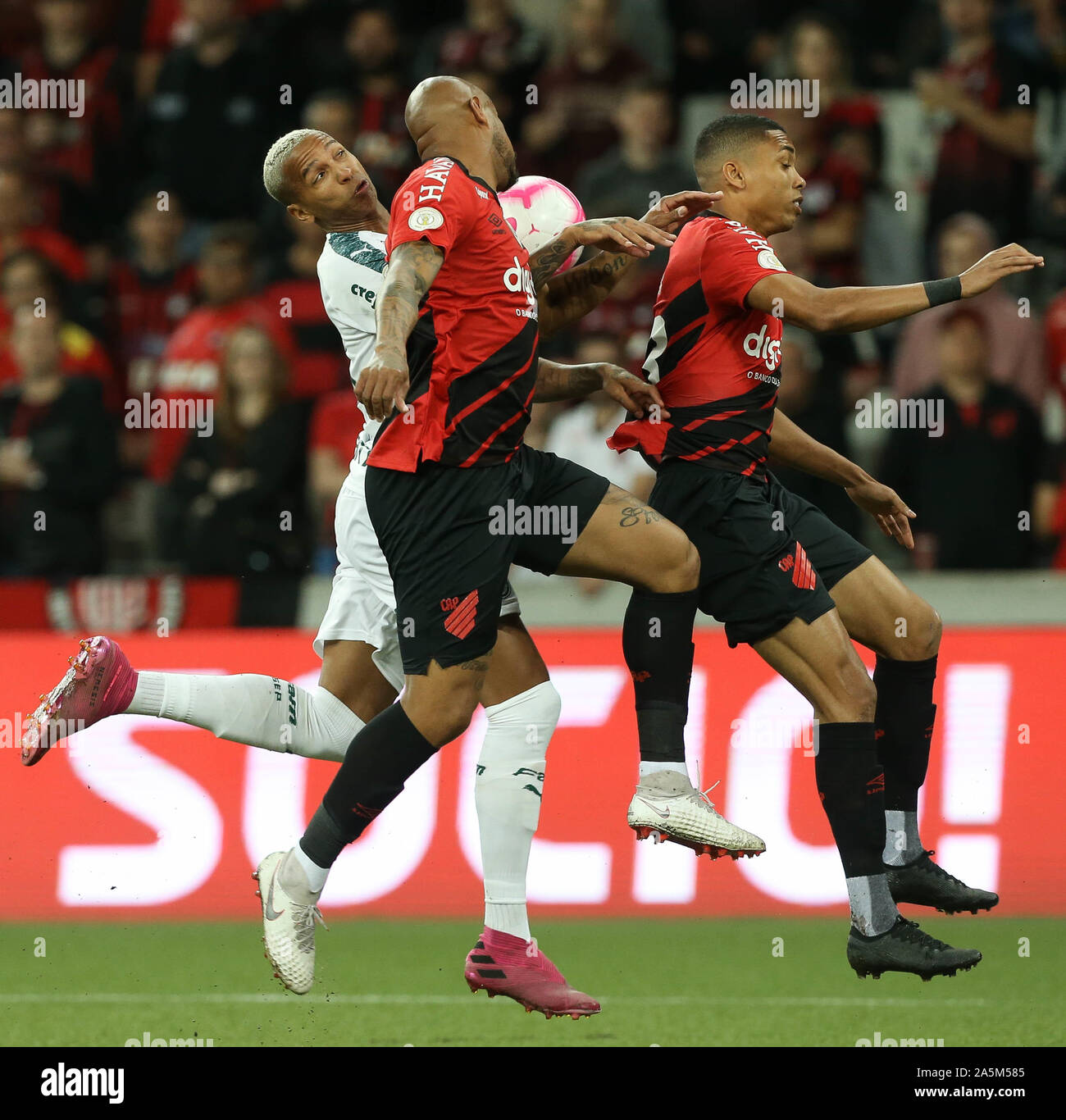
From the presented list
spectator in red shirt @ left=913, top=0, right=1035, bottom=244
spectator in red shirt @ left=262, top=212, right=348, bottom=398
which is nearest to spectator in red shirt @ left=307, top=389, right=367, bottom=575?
spectator in red shirt @ left=262, top=212, right=348, bottom=398

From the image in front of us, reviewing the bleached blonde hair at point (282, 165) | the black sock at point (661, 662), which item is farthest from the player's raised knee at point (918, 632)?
the bleached blonde hair at point (282, 165)

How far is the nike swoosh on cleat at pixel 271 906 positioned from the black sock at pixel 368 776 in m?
0.17

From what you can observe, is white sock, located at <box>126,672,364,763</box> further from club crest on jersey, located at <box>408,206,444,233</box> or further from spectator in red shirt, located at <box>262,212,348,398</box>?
spectator in red shirt, located at <box>262,212,348,398</box>

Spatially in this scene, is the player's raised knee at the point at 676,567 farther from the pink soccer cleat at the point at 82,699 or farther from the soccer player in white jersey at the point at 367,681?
the pink soccer cleat at the point at 82,699

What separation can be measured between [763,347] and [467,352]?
33.2 inches

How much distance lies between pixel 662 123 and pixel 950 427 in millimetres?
2327

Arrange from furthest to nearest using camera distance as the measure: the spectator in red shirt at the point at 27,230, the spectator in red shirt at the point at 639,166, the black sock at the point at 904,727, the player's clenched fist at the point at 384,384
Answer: the spectator in red shirt at the point at 27,230, the spectator in red shirt at the point at 639,166, the black sock at the point at 904,727, the player's clenched fist at the point at 384,384

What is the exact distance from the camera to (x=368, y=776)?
175 inches

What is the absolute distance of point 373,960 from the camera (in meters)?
6.43

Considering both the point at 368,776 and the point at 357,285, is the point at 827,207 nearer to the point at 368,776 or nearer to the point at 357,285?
the point at 357,285

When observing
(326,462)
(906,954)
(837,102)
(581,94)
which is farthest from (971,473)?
(906,954)

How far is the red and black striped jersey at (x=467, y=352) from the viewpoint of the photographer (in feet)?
14.3

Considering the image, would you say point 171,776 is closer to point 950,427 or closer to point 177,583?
point 177,583

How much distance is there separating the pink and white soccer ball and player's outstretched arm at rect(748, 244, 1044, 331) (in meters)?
0.69
